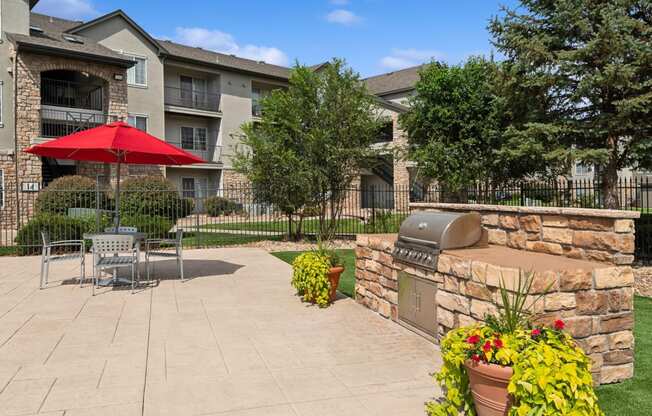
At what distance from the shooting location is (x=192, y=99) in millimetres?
29594

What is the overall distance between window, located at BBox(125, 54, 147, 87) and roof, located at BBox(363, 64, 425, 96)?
14114 mm

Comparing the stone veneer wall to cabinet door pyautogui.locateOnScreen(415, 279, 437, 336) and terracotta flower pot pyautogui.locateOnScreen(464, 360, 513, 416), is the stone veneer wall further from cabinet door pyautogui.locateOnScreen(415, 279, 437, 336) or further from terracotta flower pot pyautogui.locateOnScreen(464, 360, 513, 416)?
terracotta flower pot pyautogui.locateOnScreen(464, 360, 513, 416)

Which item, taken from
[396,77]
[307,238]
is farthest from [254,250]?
[396,77]

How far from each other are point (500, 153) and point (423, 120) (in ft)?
12.2

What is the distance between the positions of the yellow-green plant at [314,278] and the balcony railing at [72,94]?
2171cm

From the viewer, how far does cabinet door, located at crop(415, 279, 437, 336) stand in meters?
4.82

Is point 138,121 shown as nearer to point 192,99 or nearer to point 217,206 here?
point 192,99

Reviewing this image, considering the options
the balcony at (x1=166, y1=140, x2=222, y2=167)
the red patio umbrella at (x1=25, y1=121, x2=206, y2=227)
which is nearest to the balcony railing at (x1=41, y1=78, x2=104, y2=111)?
the balcony at (x1=166, y1=140, x2=222, y2=167)

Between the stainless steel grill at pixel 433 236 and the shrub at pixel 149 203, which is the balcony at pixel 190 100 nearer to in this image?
the shrub at pixel 149 203

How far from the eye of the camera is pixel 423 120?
49.4ft

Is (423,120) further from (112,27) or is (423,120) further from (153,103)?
(112,27)

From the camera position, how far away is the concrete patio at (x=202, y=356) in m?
3.49

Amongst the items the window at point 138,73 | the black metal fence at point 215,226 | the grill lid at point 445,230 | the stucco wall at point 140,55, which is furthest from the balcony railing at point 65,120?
the grill lid at point 445,230

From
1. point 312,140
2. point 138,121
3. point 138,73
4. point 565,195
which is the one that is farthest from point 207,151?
point 565,195
